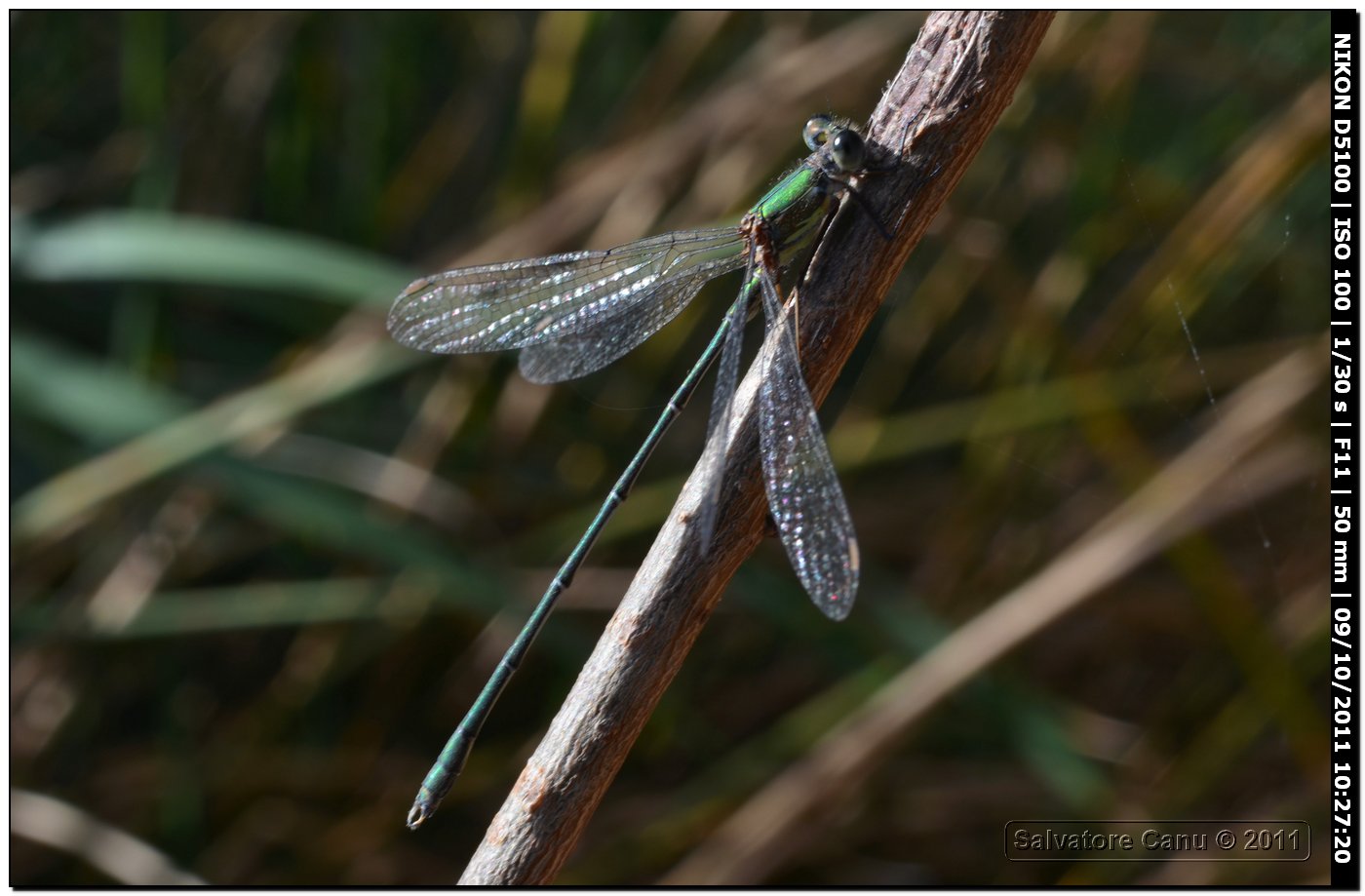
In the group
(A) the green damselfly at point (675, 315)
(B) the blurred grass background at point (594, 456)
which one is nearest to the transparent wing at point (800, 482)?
(A) the green damselfly at point (675, 315)

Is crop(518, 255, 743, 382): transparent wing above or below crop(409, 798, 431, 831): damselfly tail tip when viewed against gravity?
above

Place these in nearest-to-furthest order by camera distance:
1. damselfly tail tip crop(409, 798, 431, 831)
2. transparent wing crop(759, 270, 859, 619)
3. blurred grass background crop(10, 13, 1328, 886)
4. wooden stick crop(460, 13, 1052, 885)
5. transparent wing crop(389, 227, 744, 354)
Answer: wooden stick crop(460, 13, 1052, 885), transparent wing crop(759, 270, 859, 619), damselfly tail tip crop(409, 798, 431, 831), transparent wing crop(389, 227, 744, 354), blurred grass background crop(10, 13, 1328, 886)

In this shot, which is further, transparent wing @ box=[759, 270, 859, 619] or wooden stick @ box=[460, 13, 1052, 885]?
transparent wing @ box=[759, 270, 859, 619]

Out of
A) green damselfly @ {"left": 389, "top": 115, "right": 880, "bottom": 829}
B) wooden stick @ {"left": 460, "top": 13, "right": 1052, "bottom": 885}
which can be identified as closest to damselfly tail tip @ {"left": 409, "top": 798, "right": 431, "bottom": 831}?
green damselfly @ {"left": 389, "top": 115, "right": 880, "bottom": 829}

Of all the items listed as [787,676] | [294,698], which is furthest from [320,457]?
[787,676]

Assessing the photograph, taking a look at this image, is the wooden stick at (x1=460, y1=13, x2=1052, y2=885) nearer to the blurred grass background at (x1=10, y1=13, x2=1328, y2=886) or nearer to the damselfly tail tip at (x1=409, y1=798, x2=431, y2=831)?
the damselfly tail tip at (x1=409, y1=798, x2=431, y2=831)

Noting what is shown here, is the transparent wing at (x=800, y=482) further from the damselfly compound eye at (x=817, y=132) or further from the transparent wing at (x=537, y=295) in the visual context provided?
Answer: the transparent wing at (x=537, y=295)

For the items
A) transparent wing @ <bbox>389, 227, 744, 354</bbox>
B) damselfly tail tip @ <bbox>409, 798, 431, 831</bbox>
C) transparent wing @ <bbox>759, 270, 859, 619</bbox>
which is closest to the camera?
transparent wing @ <bbox>759, 270, 859, 619</bbox>
